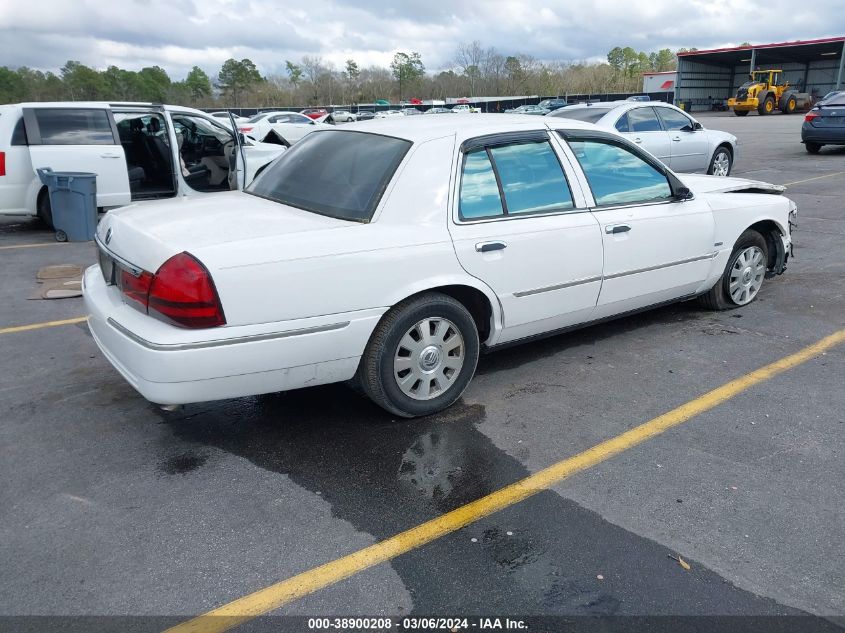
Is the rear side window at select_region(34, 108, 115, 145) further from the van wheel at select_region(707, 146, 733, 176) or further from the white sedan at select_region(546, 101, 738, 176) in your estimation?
the van wheel at select_region(707, 146, 733, 176)

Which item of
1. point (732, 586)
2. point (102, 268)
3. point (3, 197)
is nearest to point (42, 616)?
point (102, 268)

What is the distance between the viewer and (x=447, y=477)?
331 centimetres

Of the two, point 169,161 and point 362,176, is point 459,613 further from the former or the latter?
point 169,161

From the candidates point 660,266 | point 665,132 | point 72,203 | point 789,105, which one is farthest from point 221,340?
point 789,105

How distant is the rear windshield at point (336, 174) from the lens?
381 centimetres

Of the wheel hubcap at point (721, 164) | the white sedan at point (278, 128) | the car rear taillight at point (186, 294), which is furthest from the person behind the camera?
the white sedan at point (278, 128)

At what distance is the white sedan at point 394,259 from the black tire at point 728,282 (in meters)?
0.50

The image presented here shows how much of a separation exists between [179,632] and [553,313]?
279 centimetres

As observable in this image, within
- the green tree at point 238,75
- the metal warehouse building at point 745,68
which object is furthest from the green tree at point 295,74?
the metal warehouse building at point 745,68

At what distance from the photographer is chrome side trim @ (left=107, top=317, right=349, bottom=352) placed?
312 cm

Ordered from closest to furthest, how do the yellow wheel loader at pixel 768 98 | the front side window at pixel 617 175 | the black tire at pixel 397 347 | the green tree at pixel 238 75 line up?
the black tire at pixel 397 347 → the front side window at pixel 617 175 → the yellow wheel loader at pixel 768 98 → the green tree at pixel 238 75

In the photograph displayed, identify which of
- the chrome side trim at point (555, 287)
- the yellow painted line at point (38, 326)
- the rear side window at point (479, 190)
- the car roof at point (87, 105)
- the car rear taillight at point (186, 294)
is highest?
A: the car roof at point (87, 105)

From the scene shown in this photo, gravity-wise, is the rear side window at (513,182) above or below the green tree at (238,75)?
below

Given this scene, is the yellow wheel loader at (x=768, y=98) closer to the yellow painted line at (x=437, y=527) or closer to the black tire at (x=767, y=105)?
the black tire at (x=767, y=105)
